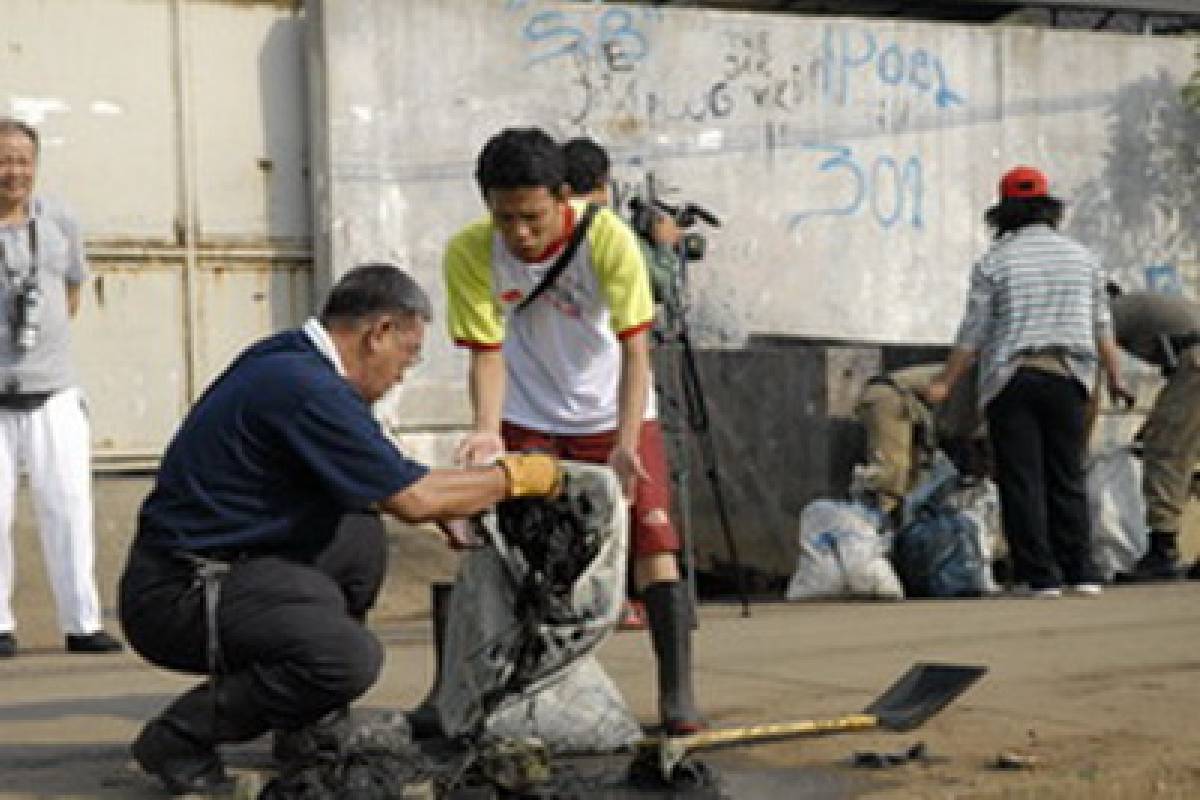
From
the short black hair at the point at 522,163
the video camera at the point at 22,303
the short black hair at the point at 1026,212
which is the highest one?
the short black hair at the point at 522,163

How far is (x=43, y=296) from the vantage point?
7.95m

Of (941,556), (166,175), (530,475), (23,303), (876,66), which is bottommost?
(941,556)

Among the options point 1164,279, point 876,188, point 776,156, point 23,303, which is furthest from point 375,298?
point 1164,279

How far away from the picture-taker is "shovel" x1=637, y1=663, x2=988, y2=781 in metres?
5.54

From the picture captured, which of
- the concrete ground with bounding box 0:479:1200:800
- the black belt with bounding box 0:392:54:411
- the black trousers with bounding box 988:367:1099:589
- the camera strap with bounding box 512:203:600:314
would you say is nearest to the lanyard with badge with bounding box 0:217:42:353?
the black belt with bounding box 0:392:54:411

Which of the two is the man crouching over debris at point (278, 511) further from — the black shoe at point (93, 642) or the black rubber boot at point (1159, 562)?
the black rubber boot at point (1159, 562)

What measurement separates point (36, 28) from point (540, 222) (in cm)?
564

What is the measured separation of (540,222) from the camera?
18.6 ft

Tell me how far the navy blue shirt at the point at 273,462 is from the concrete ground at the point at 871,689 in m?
0.66

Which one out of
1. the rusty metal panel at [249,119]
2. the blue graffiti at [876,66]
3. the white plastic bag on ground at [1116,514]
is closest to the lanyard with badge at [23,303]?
the rusty metal panel at [249,119]

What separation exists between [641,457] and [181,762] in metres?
1.50

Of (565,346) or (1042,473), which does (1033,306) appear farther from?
(565,346)

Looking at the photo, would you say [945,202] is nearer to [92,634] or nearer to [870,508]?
[870,508]

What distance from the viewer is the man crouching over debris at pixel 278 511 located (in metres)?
4.91
